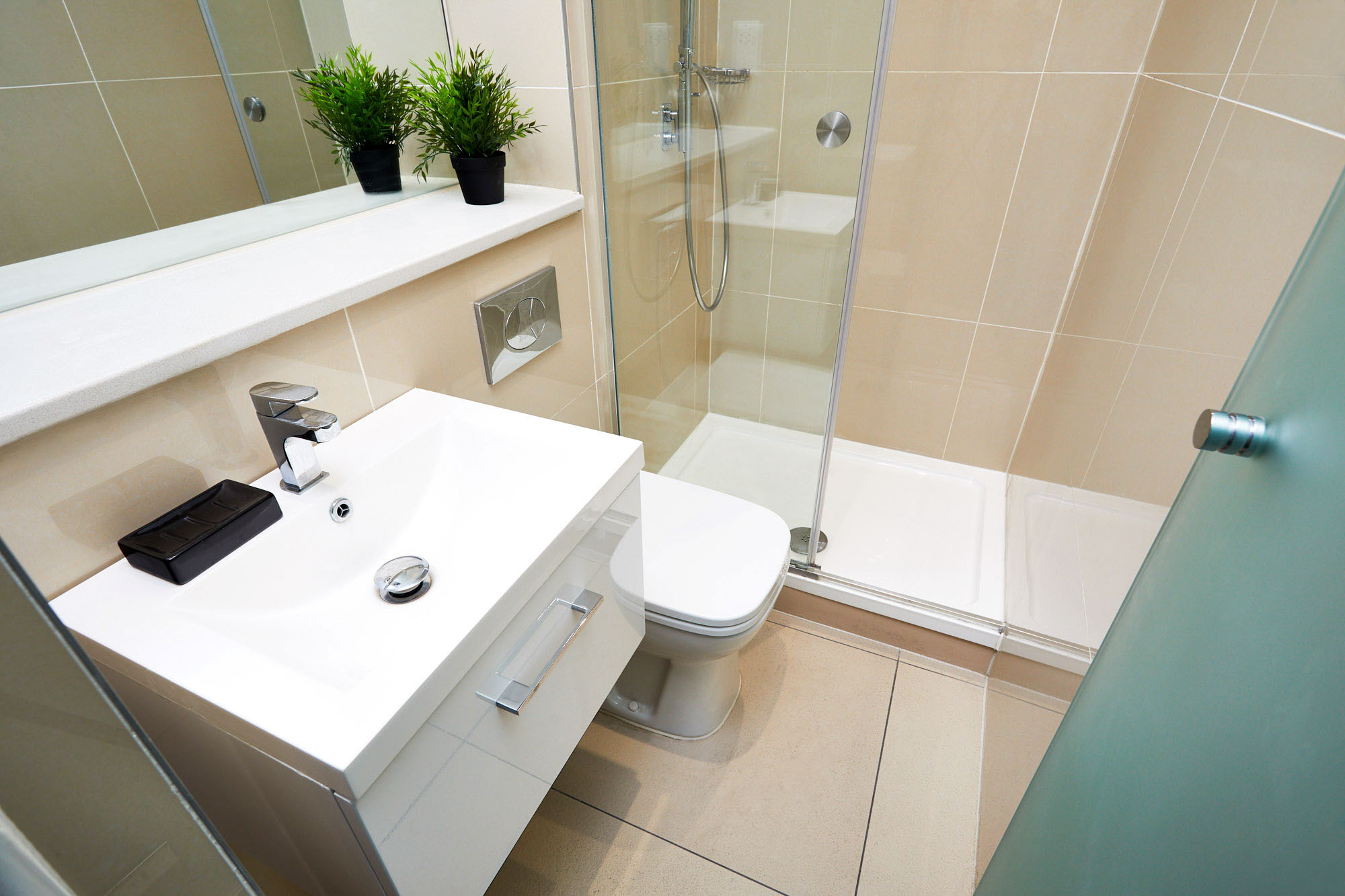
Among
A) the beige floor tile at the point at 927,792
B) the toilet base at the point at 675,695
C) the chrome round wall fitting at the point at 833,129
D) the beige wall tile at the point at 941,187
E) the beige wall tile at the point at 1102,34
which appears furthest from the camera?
the beige wall tile at the point at 941,187

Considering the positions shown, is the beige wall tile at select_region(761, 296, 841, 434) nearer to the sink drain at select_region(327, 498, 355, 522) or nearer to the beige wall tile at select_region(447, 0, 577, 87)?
the beige wall tile at select_region(447, 0, 577, 87)

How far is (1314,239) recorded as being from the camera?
504 millimetres

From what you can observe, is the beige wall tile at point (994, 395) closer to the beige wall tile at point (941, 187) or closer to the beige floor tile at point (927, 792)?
the beige wall tile at point (941, 187)

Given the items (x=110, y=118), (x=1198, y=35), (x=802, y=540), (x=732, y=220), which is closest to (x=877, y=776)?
(x=802, y=540)

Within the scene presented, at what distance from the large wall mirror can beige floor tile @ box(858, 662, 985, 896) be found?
162 cm

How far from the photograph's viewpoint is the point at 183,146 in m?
1.01

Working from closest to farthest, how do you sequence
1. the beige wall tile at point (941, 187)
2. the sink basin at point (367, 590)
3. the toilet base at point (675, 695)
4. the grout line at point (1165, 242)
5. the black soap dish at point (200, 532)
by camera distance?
the sink basin at point (367, 590)
the black soap dish at point (200, 532)
the grout line at point (1165, 242)
the toilet base at point (675, 695)
the beige wall tile at point (941, 187)

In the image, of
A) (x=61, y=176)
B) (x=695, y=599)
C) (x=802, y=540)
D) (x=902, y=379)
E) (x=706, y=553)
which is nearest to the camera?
(x=61, y=176)

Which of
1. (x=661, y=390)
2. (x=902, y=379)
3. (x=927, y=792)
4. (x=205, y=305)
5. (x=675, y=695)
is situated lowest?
(x=927, y=792)

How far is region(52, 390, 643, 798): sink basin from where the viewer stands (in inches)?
24.3

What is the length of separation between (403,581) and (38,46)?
0.80m

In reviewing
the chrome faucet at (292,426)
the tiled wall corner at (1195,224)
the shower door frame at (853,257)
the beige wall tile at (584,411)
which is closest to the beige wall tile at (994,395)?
the tiled wall corner at (1195,224)

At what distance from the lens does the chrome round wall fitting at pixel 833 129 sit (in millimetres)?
1443

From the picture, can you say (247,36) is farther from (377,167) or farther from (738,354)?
(738,354)
